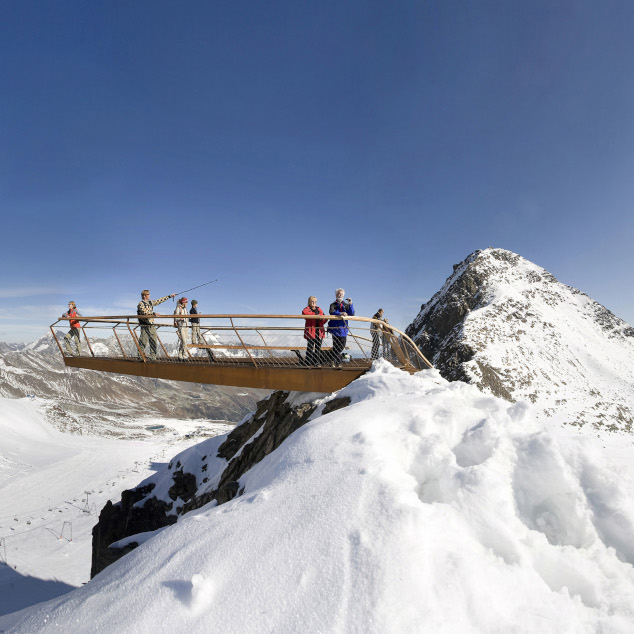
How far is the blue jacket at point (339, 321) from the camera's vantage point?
24.7ft

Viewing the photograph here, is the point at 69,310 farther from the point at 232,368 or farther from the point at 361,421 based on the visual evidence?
the point at 361,421

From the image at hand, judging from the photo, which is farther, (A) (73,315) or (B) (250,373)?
(A) (73,315)

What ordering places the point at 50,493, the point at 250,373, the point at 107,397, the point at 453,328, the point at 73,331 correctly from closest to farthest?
the point at 250,373, the point at 73,331, the point at 453,328, the point at 50,493, the point at 107,397

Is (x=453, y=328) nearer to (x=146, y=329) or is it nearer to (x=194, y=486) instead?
(x=194, y=486)

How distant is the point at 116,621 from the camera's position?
88.8 inches

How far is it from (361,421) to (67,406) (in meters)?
132

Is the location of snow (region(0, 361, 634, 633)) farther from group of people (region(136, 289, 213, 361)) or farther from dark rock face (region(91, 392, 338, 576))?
group of people (region(136, 289, 213, 361))

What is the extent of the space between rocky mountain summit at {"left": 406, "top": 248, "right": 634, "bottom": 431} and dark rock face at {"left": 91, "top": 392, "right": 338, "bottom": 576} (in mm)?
16782

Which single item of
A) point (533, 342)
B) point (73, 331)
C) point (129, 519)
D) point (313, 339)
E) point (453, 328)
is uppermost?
point (453, 328)

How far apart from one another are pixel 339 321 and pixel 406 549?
19.3ft

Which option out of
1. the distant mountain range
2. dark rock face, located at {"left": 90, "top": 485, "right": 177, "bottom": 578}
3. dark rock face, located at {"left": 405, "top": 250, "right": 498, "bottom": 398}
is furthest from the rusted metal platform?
the distant mountain range

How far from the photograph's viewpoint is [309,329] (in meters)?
7.48

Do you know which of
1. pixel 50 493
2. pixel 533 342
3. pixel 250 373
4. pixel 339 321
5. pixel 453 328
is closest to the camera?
pixel 250 373

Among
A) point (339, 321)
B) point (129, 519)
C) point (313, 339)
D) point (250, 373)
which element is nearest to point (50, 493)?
point (129, 519)
